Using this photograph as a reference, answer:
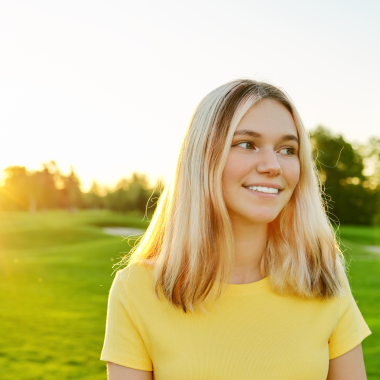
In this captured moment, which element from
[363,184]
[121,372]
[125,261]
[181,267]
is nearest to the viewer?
[121,372]

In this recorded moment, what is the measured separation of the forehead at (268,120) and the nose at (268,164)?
0.26 ft

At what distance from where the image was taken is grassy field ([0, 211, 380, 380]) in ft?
15.1

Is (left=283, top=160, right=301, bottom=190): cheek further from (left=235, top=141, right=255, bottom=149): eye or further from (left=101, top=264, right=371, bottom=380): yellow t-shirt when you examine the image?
(left=101, top=264, right=371, bottom=380): yellow t-shirt

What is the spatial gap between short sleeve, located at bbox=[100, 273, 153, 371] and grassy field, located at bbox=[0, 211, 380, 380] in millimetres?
1346

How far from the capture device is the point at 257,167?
5.37ft

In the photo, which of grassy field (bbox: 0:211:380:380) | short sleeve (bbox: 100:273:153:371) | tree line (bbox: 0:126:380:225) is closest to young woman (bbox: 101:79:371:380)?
short sleeve (bbox: 100:273:153:371)

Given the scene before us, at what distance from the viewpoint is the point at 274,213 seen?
66.3 inches

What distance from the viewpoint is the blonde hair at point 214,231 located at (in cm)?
165

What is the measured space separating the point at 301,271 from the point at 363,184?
3679cm

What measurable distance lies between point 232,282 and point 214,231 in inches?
9.5

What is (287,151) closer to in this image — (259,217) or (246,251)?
(259,217)

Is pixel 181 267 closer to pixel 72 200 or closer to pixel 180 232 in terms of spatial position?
pixel 180 232

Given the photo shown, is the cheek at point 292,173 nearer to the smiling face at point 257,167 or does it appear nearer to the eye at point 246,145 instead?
the smiling face at point 257,167

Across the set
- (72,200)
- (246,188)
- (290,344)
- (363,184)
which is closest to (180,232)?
(246,188)
